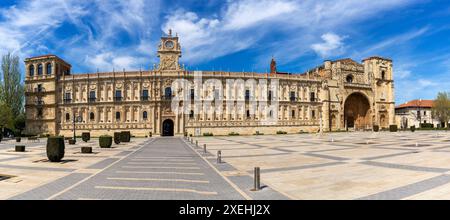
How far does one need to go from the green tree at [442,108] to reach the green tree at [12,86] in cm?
10580

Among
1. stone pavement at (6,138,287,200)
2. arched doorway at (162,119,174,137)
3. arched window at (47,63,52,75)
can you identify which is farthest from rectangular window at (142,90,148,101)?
stone pavement at (6,138,287,200)

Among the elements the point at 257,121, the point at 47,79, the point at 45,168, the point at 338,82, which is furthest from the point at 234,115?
the point at 45,168

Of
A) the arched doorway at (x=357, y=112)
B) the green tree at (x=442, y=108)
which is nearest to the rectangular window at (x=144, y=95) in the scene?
the arched doorway at (x=357, y=112)

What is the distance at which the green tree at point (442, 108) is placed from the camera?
71812 millimetres

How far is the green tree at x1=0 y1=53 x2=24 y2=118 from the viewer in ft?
180

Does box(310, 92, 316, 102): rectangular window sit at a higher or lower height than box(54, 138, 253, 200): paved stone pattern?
higher

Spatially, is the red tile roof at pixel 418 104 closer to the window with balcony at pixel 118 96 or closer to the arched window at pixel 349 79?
the arched window at pixel 349 79

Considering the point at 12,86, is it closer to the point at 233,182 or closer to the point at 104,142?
the point at 104,142

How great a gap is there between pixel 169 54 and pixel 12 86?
34.8m

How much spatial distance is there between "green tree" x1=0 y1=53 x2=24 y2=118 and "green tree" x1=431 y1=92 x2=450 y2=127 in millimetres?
105796

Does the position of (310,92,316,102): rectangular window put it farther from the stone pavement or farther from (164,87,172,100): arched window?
the stone pavement

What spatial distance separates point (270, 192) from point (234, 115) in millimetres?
46630
